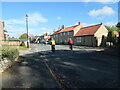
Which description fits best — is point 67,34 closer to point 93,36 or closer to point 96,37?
point 93,36

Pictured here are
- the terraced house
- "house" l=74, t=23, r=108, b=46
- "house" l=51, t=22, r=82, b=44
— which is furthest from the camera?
"house" l=51, t=22, r=82, b=44

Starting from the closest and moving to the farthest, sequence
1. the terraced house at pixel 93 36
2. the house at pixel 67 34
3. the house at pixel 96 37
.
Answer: the house at pixel 96 37 → the terraced house at pixel 93 36 → the house at pixel 67 34

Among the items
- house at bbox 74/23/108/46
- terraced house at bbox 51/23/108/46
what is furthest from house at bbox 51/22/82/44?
house at bbox 74/23/108/46

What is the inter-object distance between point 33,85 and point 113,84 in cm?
314

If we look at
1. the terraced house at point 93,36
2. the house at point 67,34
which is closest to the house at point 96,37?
the terraced house at point 93,36

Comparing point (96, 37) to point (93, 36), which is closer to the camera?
point (96, 37)

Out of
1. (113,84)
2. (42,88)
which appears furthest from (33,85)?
(113,84)

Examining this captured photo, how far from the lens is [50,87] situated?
4461 millimetres

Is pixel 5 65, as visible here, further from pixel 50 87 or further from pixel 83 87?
pixel 83 87

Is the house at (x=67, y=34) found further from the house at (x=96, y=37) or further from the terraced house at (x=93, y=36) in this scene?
the house at (x=96, y=37)

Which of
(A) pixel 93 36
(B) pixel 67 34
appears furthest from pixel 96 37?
(B) pixel 67 34

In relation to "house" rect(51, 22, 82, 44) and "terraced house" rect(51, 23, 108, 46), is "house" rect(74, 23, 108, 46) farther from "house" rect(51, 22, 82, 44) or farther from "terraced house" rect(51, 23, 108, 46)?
"house" rect(51, 22, 82, 44)

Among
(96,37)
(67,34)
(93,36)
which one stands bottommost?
(96,37)

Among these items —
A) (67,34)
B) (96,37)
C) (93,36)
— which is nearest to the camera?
(96,37)
